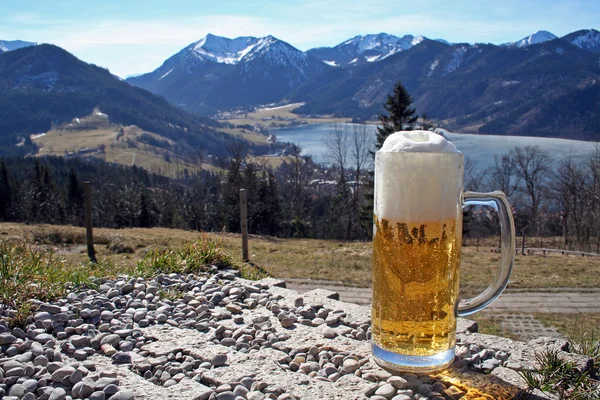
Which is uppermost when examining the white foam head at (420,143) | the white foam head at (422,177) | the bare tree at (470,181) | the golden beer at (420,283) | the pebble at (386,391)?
the white foam head at (420,143)

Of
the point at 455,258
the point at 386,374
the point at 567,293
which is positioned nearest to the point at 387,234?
the point at 455,258

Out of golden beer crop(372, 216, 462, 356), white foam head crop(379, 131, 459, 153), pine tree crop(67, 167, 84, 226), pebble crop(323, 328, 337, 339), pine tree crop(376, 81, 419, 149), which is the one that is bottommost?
pine tree crop(67, 167, 84, 226)

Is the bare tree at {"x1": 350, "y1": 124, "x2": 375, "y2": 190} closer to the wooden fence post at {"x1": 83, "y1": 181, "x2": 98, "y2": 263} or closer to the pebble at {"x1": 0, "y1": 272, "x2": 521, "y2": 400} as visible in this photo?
the wooden fence post at {"x1": 83, "y1": 181, "x2": 98, "y2": 263}

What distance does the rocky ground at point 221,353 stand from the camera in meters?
2.07

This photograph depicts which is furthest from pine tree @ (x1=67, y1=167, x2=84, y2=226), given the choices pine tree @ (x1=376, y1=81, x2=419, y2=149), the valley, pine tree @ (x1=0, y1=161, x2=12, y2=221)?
the valley

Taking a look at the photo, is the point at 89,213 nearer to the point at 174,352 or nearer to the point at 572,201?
the point at 174,352

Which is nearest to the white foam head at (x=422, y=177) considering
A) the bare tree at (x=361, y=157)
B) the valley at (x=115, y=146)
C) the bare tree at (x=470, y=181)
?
the bare tree at (x=361, y=157)

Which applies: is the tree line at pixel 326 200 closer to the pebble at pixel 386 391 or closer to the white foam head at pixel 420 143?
the pebble at pixel 386 391

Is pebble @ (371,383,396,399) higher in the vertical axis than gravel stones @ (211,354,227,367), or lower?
higher

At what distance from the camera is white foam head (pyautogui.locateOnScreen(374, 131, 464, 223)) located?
5.73 feet

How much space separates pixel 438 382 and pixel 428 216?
0.85 metres

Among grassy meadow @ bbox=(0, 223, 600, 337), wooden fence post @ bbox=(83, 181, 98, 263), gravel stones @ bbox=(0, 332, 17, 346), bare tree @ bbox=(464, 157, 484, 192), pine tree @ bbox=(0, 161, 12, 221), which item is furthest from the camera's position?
pine tree @ bbox=(0, 161, 12, 221)

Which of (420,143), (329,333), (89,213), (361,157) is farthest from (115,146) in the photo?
(420,143)

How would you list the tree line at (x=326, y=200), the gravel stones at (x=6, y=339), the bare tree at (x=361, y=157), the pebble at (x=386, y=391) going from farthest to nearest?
the bare tree at (x=361, y=157) < the tree line at (x=326, y=200) < the gravel stones at (x=6, y=339) < the pebble at (x=386, y=391)
